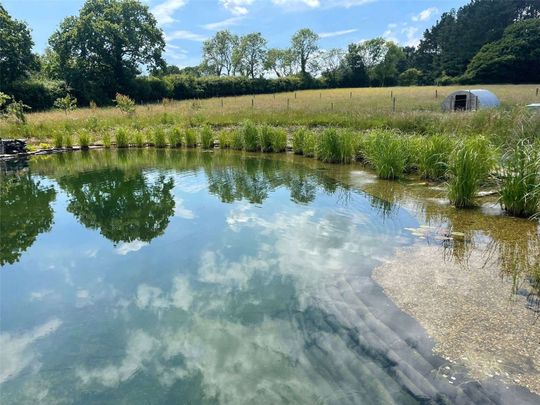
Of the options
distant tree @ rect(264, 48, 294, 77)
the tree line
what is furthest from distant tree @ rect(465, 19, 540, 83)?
distant tree @ rect(264, 48, 294, 77)

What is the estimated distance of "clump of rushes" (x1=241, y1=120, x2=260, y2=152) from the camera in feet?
41.7

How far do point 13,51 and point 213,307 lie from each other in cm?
3227

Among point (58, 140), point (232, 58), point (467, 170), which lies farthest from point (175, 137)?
point (232, 58)

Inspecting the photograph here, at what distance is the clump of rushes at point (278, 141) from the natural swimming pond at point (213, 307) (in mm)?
5408

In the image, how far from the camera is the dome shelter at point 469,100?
15.6 m

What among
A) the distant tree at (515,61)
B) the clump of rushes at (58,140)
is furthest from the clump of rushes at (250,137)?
the distant tree at (515,61)

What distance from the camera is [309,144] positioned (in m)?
11.3

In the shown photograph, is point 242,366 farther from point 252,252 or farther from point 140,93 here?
point 140,93

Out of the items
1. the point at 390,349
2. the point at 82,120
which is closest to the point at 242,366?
the point at 390,349

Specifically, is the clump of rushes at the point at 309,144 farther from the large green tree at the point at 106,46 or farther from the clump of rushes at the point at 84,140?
the large green tree at the point at 106,46

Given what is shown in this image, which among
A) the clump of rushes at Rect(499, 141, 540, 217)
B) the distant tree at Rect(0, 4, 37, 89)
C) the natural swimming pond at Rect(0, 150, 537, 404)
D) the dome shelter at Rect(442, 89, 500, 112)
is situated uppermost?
the distant tree at Rect(0, 4, 37, 89)

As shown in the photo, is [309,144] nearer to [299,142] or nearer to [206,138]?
[299,142]

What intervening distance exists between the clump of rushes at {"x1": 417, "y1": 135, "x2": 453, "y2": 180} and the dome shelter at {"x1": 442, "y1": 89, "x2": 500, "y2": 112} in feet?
29.5

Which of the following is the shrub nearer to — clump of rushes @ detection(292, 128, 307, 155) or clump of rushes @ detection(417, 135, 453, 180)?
clump of rushes @ detection(292, 128, 307, 155)
